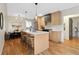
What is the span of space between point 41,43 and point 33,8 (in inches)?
35.0

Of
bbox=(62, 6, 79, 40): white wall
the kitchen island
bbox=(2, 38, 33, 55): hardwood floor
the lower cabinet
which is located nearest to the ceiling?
bbox=(62, 6, 79, 40): white wall


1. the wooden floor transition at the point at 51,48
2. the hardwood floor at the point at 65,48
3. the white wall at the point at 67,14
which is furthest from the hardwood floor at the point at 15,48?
the white wall at the point at 67,14

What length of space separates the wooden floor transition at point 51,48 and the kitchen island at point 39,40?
103 millimetres

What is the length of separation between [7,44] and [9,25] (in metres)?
0.45

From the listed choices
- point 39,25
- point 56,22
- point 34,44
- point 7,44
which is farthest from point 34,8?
point 7,44

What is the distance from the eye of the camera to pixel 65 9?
2576 millimetres

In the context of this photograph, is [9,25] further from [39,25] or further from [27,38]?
[39,25]

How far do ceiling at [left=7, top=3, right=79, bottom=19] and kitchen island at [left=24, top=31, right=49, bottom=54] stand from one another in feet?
1.42

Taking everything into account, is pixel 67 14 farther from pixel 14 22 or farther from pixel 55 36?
pixel 14 22

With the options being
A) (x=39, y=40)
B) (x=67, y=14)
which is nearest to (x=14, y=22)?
(x=39, y=40)

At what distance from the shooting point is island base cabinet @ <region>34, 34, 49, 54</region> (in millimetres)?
2666

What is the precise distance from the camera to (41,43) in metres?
2.77

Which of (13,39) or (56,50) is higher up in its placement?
(13,39)

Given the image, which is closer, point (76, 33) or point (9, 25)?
point (9, 25)
